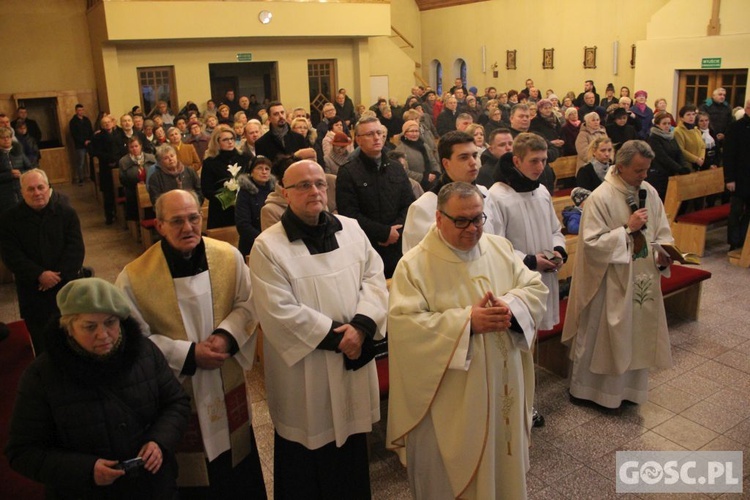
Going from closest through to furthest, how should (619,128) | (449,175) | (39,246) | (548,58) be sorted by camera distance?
(449,175) < (39,246) < (619,128) < (548,58)

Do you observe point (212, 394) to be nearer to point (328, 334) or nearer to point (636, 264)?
point (328, 334)

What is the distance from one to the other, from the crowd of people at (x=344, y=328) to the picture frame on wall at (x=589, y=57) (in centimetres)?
1387

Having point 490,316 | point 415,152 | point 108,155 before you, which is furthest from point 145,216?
point 490,316

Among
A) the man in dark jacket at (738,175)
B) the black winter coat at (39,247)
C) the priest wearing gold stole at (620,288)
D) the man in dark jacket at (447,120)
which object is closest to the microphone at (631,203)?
the priest wearing gold stole at (620,288)

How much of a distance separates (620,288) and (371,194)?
183 cm

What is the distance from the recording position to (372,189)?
4.84m

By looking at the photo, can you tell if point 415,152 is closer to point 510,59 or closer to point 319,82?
point 319,82

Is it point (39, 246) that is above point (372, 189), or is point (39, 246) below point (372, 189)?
below

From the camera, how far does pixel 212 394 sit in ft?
10.1

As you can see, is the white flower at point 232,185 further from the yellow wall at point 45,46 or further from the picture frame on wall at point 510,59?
the picture frame on wall at point 510,59

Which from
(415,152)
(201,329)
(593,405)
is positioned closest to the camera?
(201,329)

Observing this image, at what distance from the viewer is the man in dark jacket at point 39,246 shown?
4.89m

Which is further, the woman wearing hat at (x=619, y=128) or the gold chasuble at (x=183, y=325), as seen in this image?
the woman wearing hat at (x=619, y=128)

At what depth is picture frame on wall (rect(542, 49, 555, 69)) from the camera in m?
18.2
